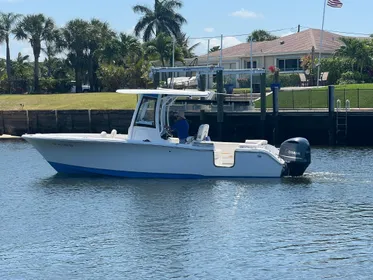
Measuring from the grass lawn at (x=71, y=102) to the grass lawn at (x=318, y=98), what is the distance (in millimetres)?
9563

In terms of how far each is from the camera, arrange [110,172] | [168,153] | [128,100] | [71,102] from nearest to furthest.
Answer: [168,153], [110,172], [128,100], [71,102]

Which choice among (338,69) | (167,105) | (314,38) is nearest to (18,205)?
(167,105)

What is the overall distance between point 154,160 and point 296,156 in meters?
4.77

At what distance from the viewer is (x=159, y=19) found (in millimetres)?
82250

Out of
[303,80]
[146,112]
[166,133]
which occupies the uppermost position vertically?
[303,80]

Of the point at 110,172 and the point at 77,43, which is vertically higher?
the point at 77,43

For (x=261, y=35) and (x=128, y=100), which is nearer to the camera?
(x=128, y=100)

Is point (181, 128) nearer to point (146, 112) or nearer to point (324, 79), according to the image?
point (146, 112)

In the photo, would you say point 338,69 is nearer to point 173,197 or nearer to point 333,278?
point 173,197

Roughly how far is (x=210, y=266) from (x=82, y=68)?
5929 centimetres

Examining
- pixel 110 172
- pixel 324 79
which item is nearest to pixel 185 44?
pixel 324 79

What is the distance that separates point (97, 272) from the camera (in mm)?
16953

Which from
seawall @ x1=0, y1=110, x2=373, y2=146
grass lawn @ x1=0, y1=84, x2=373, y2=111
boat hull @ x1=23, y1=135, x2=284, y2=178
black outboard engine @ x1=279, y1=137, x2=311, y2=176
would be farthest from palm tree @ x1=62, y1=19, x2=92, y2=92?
black outboard engine @ x1=279, y1=137, x2=311, y2=176

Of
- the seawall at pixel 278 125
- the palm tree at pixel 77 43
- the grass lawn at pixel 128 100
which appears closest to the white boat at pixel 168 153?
the seawall at pixel 278 125
